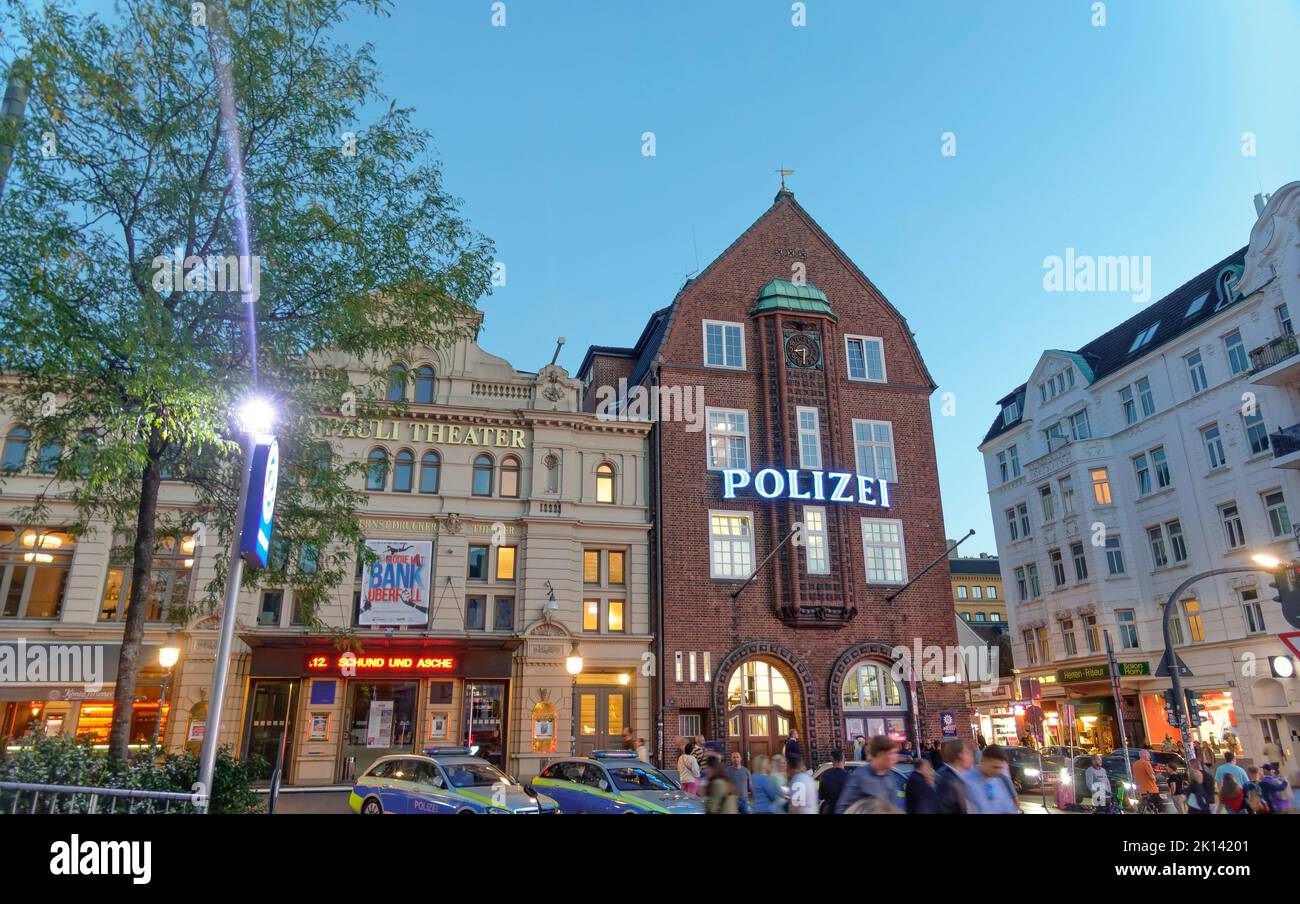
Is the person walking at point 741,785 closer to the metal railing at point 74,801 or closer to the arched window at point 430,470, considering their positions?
the metal railing at point 74,801

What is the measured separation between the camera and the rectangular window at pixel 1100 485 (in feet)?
131

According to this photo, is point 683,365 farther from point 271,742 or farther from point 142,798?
point 142,798

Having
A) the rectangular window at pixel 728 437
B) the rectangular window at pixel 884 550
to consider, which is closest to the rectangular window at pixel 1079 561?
the rectangular window at pixel 884 550

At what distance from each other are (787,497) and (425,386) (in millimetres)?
14701

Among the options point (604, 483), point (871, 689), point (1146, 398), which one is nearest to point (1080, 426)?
point (1146, 398)

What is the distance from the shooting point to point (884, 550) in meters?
32.2

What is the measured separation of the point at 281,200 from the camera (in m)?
14.1

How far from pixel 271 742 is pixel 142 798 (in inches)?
689

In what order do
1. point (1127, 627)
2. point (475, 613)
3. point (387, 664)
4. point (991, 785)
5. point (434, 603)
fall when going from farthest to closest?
point (1127, 627) → point (475, 613) → point (434, 603) → point (387, 664) → point (991, 785)

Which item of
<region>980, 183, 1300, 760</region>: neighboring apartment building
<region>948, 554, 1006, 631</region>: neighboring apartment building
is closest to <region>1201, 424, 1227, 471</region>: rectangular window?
<region>980, 183, 1300, 760</region>: neighboring apartment building

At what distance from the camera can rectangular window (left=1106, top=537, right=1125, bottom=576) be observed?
38.6 m

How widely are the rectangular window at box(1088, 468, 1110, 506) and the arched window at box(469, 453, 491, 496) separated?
3065 centimetres

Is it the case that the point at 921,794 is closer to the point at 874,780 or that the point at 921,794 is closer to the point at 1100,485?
the point at 874,780
